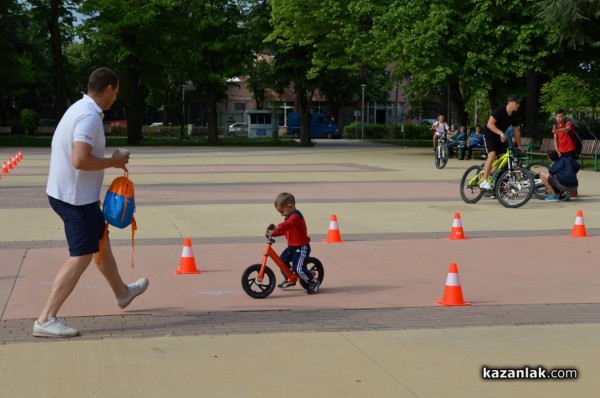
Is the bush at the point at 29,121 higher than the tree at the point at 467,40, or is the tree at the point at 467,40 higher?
the tree at the point at 467,40

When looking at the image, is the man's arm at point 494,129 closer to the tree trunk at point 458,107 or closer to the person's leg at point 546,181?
the person's leg at point 546,181

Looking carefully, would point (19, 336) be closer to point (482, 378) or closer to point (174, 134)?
point (482, 378)

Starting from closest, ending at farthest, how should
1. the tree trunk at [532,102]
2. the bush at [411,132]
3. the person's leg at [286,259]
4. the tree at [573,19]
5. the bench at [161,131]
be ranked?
1. the person's leg at [286,259]
2. the tree at [573,19]
3. the tree trunk at [532,102]
4. the bush at [411,132]
5. the bench at [161,131]

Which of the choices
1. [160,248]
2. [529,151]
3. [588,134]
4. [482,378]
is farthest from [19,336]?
[588,134]

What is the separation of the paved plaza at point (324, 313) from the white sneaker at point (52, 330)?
0.08 m

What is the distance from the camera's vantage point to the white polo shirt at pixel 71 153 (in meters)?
6.73

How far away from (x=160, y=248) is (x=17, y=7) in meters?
49.1

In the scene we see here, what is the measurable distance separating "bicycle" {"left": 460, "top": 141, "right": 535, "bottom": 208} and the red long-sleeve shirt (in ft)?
28.7

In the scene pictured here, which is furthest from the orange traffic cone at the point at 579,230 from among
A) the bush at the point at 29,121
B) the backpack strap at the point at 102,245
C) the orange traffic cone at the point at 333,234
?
the bush at the point at 29,121

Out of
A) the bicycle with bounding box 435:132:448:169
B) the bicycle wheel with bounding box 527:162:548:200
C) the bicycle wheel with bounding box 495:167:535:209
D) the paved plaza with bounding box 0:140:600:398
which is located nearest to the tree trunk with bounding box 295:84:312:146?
the bicycle with bounding box 435:132:448:169

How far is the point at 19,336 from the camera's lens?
6.77 m

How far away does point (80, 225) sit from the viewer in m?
6.78

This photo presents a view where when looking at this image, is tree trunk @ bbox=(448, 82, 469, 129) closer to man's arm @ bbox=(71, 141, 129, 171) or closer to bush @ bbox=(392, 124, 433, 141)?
bush @ bbox=(392, 124, 433, 141)

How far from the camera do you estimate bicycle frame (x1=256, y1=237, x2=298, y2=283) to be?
827 cm
